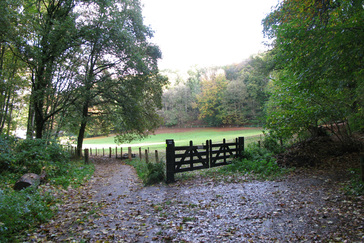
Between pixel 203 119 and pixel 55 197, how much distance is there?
58.7 metres

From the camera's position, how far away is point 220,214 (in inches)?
191

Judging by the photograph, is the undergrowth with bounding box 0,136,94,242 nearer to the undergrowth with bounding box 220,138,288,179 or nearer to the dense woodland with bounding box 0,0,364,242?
the dense woodland with bounding box 0,0,364,242

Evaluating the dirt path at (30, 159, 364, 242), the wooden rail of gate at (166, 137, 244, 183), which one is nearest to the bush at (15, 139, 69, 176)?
the dirt path at (30, 159, 364, 242)

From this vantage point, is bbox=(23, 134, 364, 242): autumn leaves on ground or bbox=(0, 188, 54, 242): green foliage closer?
bbox=(23, 134, 364, 242): autumn leaves on ground

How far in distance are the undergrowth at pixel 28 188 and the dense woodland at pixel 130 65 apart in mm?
2964

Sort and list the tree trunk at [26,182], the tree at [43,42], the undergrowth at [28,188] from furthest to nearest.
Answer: the tree at [43,42], the tree trunk at [26,182], the undergrowth at [28,188]

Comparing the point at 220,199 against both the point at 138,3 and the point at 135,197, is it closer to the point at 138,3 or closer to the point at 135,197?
the point at 135,197

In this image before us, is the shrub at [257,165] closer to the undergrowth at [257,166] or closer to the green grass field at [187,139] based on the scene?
the undergrowth at [257,166]

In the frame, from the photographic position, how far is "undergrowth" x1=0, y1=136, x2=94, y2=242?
14.0ft

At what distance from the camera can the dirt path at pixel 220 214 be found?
12.6 feet

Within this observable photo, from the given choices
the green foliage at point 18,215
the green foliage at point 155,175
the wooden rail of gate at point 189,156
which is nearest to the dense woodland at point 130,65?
the wooden rail of gate at point 189,156

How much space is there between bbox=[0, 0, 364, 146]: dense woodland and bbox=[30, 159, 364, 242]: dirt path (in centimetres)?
318

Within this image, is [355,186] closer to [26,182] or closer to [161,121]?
[26,182]

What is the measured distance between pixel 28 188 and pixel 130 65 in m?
9.64
